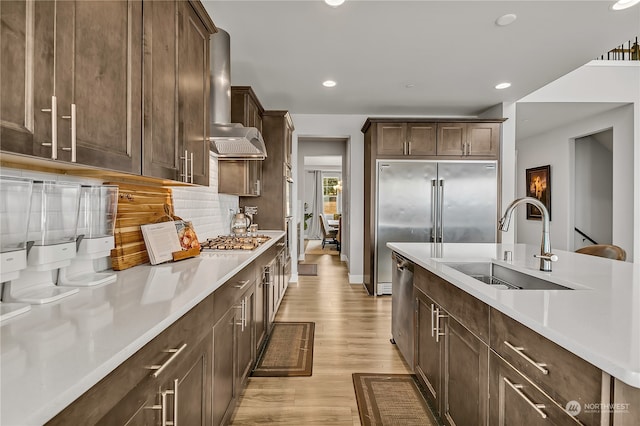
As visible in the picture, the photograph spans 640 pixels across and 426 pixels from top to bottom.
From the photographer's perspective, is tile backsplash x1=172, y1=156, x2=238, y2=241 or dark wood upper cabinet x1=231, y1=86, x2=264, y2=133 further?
dark wood upper cabinet x1=231, y1=86, x2=264, y2=133

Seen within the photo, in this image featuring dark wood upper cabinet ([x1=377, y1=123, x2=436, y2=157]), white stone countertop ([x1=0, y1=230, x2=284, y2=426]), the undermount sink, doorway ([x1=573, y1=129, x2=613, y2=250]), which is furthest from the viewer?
doorway ([x1=573, y1=129, x2=613, y2=250])

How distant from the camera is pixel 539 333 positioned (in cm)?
96

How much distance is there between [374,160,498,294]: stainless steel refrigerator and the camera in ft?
15.7

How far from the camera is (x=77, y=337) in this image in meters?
0.84

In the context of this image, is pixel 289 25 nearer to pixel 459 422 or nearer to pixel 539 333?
pixel 539 333

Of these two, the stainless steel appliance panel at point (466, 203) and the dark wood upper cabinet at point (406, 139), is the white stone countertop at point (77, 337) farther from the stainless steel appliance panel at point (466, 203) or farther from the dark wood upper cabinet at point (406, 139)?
the stainless steel appliance panel at point (466, 203)

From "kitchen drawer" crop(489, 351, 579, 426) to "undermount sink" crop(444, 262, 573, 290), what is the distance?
24.3 inches

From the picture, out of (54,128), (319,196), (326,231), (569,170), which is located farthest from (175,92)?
(319,196)

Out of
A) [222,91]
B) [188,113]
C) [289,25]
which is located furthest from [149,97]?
[289,25]

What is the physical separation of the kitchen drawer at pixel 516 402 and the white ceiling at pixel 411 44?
2432mm

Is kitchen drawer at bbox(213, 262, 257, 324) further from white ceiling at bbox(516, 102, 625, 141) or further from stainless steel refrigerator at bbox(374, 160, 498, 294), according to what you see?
white ceiling at bbox(516, 102, 625, 141)

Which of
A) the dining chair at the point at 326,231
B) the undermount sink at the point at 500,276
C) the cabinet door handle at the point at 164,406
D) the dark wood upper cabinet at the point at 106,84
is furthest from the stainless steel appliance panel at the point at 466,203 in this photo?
the dining chair at the point at 326,231

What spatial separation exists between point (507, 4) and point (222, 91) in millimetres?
2250

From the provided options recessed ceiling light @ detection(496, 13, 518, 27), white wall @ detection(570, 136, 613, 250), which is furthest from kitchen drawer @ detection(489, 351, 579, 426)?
white wall @ detection(570, 136, 613, 250)
